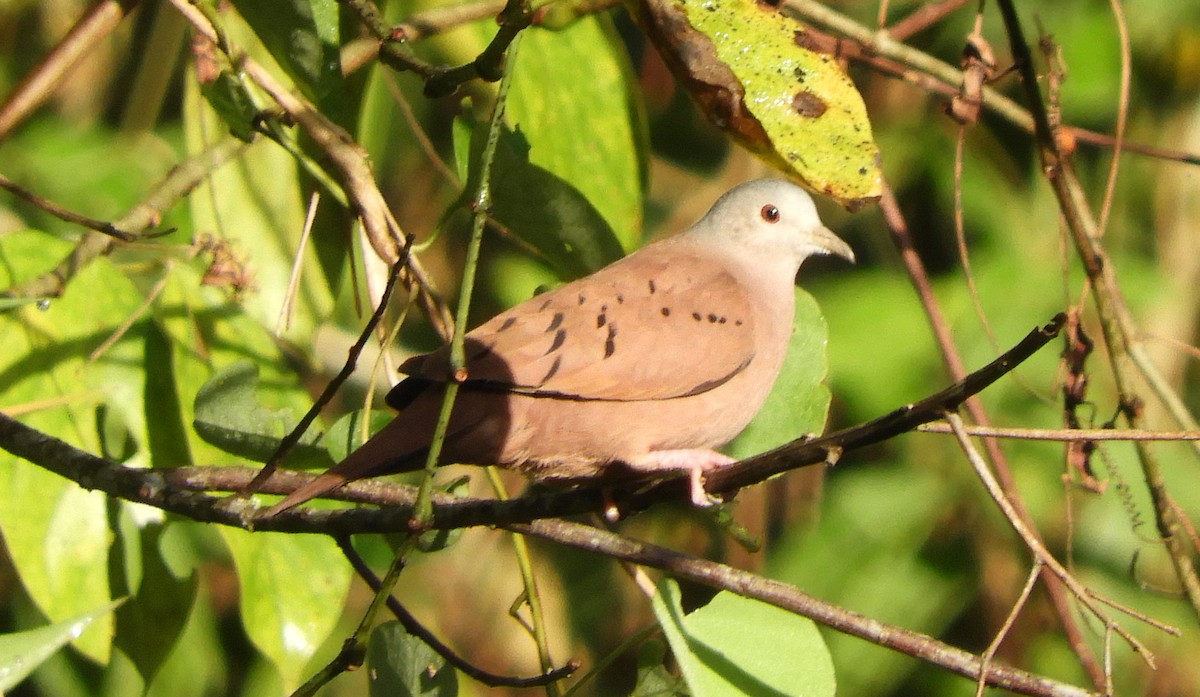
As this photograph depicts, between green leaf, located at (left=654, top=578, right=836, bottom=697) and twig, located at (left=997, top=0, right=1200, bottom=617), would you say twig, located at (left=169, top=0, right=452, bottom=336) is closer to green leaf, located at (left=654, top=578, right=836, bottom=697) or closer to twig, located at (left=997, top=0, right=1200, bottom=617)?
green leaf, located at (left=654, top=578, right=836, bottom=697)

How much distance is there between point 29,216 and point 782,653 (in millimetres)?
3645

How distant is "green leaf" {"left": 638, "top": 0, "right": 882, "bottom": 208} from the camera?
2520mm

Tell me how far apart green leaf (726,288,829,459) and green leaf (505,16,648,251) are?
1.50 ft

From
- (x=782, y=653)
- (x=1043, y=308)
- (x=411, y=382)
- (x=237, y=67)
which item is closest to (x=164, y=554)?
(x=411, y=382)

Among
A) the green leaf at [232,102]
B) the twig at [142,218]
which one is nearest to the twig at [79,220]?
the twig at [142,218]

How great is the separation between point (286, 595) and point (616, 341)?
86 cm

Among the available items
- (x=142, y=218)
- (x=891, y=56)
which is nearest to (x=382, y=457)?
(x=142, y=218)

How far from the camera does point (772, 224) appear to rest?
385 centimetres

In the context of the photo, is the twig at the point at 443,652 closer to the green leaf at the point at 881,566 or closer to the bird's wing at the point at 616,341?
the bird's wing at the point at 616,341

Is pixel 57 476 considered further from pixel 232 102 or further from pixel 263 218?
pixel 263 218

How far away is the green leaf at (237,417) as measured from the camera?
105 inches

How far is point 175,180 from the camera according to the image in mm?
3199

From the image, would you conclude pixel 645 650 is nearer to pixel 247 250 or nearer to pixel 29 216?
pixel 247 250

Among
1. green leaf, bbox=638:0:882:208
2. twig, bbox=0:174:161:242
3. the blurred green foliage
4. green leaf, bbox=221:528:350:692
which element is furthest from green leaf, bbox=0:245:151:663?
green leaf, bbox=638:0:882:208
